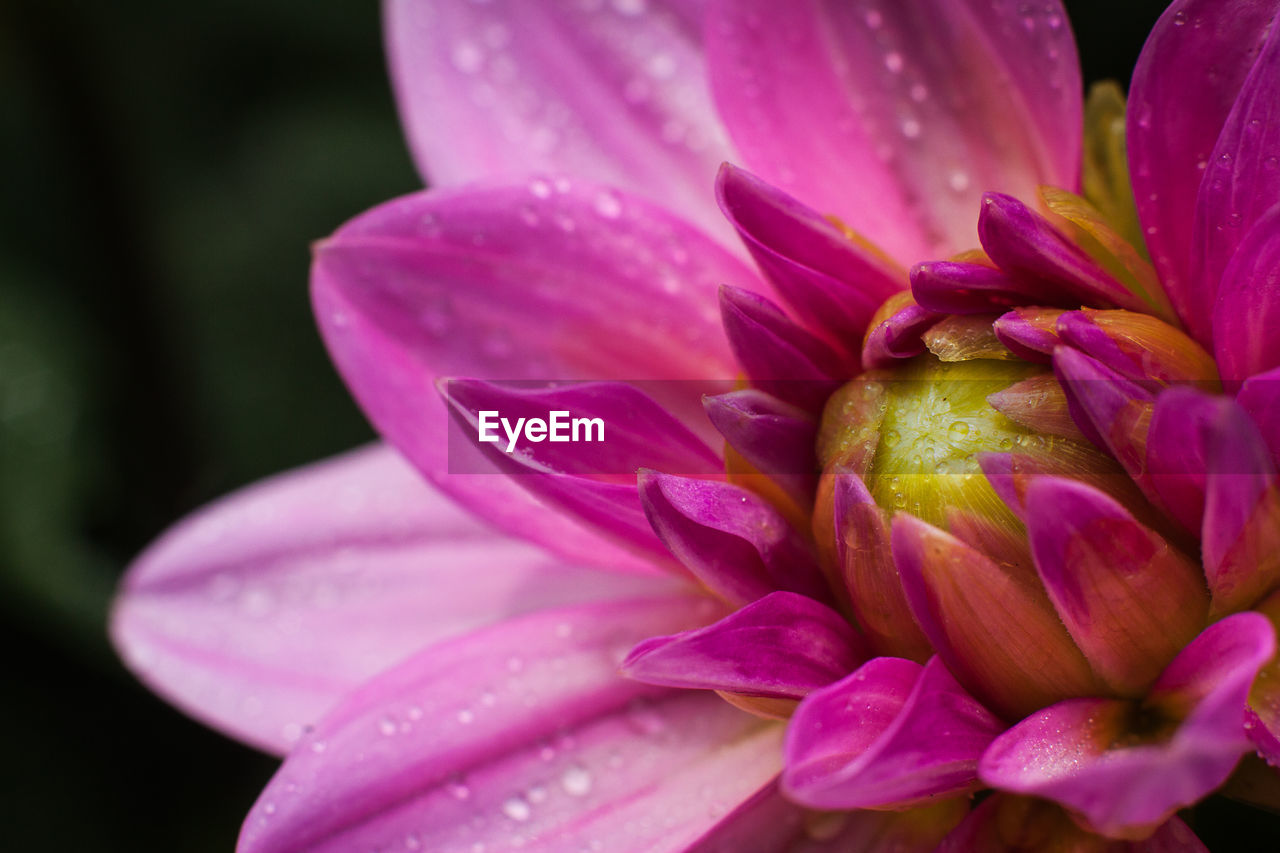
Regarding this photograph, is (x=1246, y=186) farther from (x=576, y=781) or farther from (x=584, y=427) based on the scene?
(x=576, y=781)

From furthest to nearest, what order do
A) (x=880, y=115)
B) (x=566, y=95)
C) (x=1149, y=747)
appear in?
(x=566, y=95), (x=880, y=115), (x=1149, y=747)

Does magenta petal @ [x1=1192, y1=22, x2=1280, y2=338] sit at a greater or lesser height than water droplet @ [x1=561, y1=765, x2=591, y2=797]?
greater

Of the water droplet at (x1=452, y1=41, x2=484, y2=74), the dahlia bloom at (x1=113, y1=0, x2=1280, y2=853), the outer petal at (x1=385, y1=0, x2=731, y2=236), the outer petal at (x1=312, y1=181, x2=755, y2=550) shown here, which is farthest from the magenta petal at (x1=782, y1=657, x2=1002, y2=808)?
the water droplet at (x1=452, y1=41, x2=484, y2=74)

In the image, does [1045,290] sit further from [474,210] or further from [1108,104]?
[474,210]

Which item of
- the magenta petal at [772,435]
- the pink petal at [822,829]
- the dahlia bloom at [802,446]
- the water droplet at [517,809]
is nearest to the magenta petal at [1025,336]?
the dahlia bloom at [802,446]

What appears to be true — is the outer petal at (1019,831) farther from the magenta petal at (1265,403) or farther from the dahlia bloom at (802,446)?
the magenta petal at (1265,403)

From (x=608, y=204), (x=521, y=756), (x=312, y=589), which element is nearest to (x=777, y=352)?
(x=608, y=204)

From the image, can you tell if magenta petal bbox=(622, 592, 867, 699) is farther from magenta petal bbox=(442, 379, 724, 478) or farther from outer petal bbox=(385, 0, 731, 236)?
outer petal bbox=(385, 0, 731, 236)
